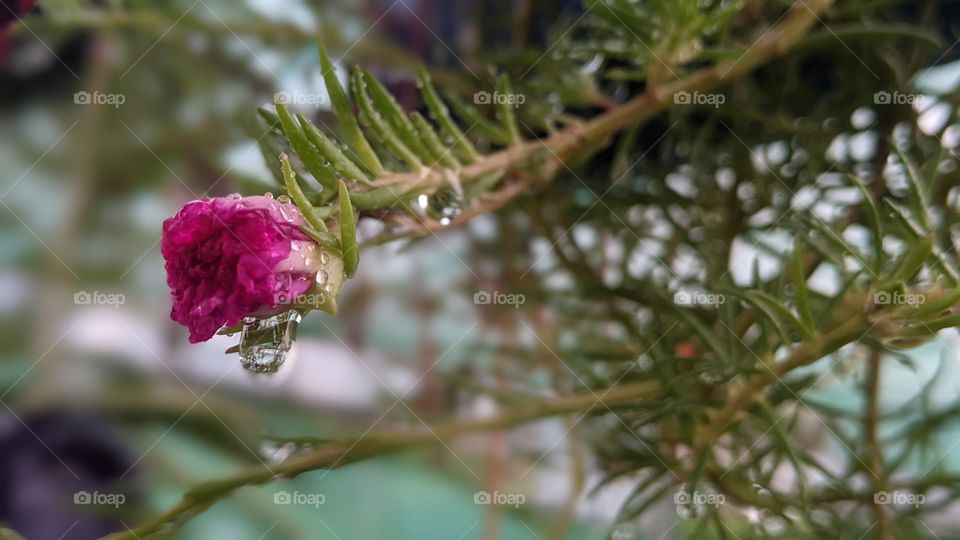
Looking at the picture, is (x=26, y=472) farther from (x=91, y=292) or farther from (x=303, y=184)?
(x=303, y=184)

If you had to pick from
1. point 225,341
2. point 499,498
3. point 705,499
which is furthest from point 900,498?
point 225,341

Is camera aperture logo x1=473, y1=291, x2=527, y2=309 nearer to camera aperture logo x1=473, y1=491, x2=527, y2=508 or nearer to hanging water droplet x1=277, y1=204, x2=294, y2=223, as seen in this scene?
camera aperture logo x1=473, y1=491, x2=527, y2=508

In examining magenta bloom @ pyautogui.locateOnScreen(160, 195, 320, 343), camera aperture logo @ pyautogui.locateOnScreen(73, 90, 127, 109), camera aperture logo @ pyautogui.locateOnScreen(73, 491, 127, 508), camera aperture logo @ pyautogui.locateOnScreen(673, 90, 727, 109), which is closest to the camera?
magenta bloom @ pyautogui.locateOnScreen(160, 195, 320, 343)

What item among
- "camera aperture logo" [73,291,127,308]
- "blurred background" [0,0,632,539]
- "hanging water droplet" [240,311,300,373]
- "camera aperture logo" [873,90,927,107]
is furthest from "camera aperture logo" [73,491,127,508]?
"camera aperture logo" [873,90,927,107]

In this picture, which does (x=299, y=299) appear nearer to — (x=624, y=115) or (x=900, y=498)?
(x=624, y=115)

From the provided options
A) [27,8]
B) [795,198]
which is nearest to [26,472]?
[27,8]

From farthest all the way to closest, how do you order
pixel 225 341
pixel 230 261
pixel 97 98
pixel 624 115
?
1. pixel 97 98
2. pixel 225 341
3. pixel 624 115
4. pixel 230 261
